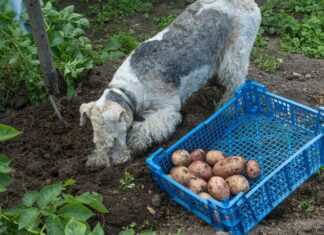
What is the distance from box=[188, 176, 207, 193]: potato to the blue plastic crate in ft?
0.33

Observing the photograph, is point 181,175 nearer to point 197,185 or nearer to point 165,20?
point 197,185

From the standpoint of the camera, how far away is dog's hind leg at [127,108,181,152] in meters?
4.54

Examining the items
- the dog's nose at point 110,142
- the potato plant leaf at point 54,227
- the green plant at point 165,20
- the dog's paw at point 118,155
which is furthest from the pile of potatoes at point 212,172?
the green plant at point 165,20

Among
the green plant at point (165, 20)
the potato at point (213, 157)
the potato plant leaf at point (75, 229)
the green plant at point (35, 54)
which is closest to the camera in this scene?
the potato plant leaf at point (75, 229)

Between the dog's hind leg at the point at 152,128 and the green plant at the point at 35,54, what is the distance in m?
0.92

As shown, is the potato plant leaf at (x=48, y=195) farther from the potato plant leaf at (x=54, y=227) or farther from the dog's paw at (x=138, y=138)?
the dog's paw at (x=138, y=138)

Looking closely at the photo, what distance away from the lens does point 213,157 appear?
4367 mm

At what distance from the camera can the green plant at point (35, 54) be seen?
16.2 ft

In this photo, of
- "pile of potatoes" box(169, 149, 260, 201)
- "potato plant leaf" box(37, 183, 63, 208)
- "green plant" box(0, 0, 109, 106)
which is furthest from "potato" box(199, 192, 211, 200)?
"green plant" box(0, 0, 109, 106)

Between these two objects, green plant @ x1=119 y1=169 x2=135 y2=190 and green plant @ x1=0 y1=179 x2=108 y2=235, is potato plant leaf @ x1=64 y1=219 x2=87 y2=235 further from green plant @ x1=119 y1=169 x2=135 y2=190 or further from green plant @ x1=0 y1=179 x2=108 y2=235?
green plant @ x1=119 y1=169 x2=135 y2=190

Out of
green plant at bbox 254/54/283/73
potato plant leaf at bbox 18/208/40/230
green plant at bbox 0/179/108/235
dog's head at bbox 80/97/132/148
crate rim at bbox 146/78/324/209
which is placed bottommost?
green plant at bbox 254/54/283/73

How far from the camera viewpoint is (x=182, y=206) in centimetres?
417

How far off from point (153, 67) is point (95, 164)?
38.7 inches

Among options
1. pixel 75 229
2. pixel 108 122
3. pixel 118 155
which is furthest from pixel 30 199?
pixel 118 155
